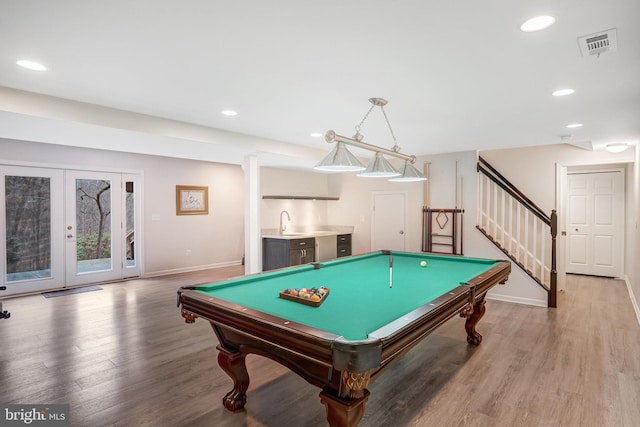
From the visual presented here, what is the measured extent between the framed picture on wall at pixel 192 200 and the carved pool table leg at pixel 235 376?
5.26m

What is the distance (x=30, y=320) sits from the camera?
3943 mm

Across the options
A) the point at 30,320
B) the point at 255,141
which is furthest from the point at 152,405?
the point at 255,141

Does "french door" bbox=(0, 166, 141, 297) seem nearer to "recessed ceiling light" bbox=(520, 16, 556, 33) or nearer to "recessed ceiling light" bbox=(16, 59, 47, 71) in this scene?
"recessed ceiling light" bbox=(16, 59, 47, 71)

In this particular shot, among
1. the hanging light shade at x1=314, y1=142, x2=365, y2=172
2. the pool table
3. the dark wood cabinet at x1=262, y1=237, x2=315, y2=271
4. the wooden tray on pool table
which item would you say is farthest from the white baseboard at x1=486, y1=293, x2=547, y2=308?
the wooden tray on pool table

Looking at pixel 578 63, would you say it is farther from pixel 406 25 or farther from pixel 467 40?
pixel 406 25

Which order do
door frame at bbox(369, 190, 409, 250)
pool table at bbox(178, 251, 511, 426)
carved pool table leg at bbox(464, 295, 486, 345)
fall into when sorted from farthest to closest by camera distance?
1. door frame at bbox(369, 190, 409, 250)
2. carved pool table leg at bbox(464, 295, 486, 345)
3. pool table at bbox(178, 251, 511, 426)

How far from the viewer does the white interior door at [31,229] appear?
5023 millimetres

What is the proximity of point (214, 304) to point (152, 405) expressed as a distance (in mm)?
979

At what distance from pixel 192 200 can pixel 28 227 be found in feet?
8.76

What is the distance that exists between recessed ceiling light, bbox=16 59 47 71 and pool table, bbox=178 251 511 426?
5.84 ft

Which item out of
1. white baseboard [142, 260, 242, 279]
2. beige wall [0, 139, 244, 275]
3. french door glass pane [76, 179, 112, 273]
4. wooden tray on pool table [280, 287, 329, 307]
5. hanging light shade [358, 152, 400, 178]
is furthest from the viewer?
white baseboard [142, 260, 242, 279]

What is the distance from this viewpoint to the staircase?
4.88 metres

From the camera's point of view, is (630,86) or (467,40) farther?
(630,86)

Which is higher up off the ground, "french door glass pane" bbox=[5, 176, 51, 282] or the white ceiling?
the white ceiling
